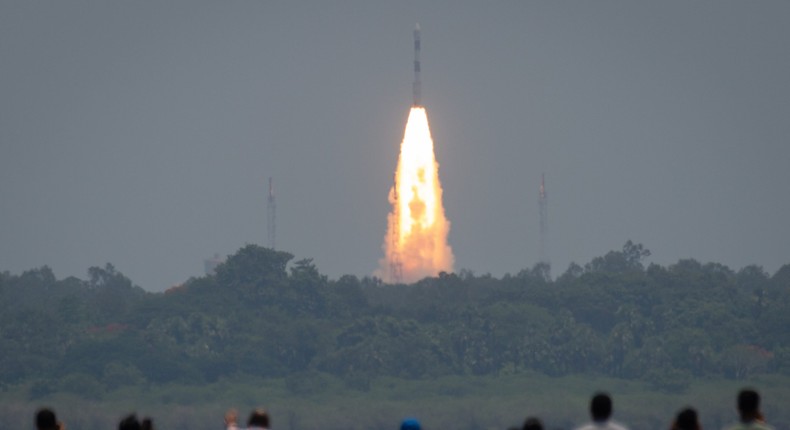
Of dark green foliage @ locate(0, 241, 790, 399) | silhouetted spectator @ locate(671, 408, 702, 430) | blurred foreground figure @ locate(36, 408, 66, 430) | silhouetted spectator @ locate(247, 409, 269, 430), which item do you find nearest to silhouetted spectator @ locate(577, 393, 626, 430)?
silhouetted spectator @ locate(671, 408, 702, 430)

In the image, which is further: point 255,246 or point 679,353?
point 255,246

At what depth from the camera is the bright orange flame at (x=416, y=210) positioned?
568ft

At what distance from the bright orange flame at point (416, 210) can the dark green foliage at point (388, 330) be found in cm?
422

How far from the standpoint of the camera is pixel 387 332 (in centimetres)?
15575

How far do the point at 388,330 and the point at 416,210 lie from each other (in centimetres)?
2050

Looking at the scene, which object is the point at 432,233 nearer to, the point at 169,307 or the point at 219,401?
the point at 169,307

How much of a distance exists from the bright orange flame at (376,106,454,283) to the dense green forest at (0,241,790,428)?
16.5 ft

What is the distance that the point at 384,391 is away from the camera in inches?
5792

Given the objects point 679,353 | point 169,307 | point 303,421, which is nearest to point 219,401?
point 303,421

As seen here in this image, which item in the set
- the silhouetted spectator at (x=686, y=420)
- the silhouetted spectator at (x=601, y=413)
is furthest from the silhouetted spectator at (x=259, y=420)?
the silhouetted spectator at (x=686, y=420)

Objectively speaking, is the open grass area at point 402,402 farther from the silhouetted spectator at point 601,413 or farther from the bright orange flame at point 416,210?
the silhouetted spectator at point 601,413

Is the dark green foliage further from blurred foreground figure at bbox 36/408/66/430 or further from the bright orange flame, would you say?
blurred foreground figure at bbox 36/408/66/430

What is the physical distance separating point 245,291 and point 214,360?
1462cm

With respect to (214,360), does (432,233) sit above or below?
above
